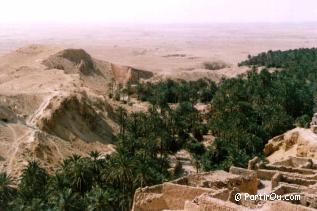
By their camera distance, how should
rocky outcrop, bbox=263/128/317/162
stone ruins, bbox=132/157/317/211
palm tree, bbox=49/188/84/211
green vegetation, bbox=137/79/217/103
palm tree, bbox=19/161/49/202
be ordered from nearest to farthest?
stone ruins, bbox=132/157/317/211
palm tree, bbox=49/188/84/211
palm tree, bbox=19/161/49/202
rocky outcrop, bbox=263/128/317/162
green vegetation, bbox=137/79/217/103

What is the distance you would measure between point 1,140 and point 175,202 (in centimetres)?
3369

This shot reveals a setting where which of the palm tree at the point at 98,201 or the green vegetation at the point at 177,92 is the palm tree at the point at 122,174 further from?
the green vegetation at the point at 177,92

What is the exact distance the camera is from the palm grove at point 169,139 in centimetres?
4225

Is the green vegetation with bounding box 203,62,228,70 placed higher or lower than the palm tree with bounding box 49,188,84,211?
lower

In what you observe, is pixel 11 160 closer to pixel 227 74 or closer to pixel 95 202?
pixel 95 202

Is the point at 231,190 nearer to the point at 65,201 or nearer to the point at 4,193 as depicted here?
the point at 65,201

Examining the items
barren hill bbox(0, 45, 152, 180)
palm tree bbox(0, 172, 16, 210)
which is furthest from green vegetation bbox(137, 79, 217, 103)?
palm tree bbox(0, 172, 16, 210)

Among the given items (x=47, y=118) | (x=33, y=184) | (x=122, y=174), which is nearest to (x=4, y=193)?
(x=33, y=184)

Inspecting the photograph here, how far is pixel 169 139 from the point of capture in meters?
67.1

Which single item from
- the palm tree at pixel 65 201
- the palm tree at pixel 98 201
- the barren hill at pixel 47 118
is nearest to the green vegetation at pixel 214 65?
the barren hill at pixel 47 118

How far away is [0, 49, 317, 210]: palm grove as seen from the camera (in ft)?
139

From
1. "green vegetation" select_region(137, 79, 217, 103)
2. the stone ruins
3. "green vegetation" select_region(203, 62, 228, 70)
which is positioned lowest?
"green vegetation" select_region(203, 62, 228, 70)

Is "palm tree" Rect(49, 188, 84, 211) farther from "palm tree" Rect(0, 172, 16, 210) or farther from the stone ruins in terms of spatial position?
the stone ruins

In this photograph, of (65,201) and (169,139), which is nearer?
(65,201)
